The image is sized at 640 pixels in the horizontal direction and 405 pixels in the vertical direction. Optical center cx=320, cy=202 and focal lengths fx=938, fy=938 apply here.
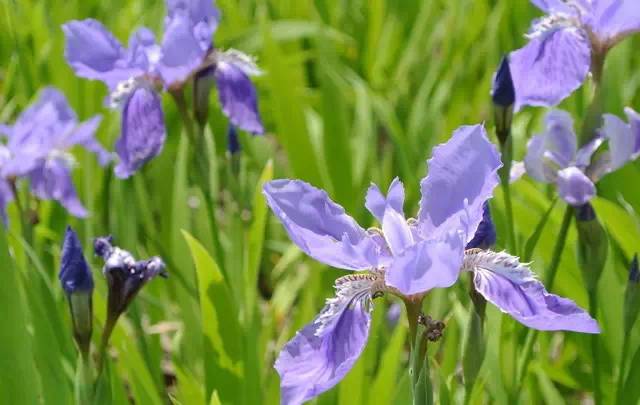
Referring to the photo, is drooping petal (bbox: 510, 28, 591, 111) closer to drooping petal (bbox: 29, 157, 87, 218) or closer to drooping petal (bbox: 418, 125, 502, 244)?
drooping petal (bbox: 418, 125, 502, 244)

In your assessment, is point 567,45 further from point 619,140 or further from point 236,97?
point 236,97

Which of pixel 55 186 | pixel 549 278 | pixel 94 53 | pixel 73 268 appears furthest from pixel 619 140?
pixel 55 186

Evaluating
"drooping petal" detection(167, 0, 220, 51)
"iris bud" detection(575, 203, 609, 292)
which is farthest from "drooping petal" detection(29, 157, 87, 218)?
"iris bud" detection(575, 203, 609, 292)

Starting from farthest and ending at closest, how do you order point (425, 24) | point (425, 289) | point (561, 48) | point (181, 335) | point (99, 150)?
point (425, 24) → point (99, 150) → point (181, 335) → point (561, 48) → point (425, 289)

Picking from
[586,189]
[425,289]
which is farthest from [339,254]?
[586,189]

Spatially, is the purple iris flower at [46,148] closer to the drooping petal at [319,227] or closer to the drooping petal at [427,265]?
the drooping petal at [319,227]

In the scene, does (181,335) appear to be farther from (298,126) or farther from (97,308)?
(298,126)
